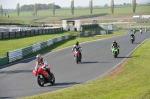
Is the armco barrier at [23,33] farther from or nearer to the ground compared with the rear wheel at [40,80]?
farther from the ground

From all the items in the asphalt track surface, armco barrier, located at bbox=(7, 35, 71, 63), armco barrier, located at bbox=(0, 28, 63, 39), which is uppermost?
armco barrier, located at bbox=(0, 28, 63, 39)

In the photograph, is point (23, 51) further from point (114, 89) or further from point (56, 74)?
point (114, 89)

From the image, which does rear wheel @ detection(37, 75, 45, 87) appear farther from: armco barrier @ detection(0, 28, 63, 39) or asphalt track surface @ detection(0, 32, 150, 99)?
armco barrier @ detection(0, 28, 63, 39)

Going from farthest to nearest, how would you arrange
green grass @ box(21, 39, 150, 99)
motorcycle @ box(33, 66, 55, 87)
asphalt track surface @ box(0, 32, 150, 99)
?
motorcycle @ box(33, 66, 55, 87), asphalt track surface @ box(0, 32, 150, 99), green grass @ box(21, 39, 150, 99)

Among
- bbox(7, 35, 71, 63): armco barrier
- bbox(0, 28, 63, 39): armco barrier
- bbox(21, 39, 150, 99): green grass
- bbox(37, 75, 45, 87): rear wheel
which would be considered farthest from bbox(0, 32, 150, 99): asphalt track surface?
bbox(0, 28, 63, 39): armco barrier

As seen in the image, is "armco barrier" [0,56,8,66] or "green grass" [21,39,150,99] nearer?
"green grass" [21,39,150,99]

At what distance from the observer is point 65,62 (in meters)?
29.8

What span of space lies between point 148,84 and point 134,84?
742mm

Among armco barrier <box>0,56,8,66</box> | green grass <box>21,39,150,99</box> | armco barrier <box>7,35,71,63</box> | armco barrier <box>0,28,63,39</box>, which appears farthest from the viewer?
armco barrier <box>0,28,63,39</box>

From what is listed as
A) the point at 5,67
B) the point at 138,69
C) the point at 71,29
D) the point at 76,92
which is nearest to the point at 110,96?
the point at 76,92

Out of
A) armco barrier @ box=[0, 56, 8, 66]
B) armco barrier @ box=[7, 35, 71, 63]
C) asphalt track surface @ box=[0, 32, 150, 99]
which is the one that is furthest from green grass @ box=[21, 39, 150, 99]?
armco barrier @ box=[7, 35, 71, 63]

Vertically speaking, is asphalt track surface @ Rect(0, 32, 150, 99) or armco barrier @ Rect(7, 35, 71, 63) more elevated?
armco barrier @ Rect(7, 35, 71, 63)

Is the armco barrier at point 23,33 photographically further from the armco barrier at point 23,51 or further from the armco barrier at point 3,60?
the armco barrier at point 3,60

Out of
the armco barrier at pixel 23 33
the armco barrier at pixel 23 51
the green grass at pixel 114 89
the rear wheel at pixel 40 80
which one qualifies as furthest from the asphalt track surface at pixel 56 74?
the armco barrier at pixel 23 33
